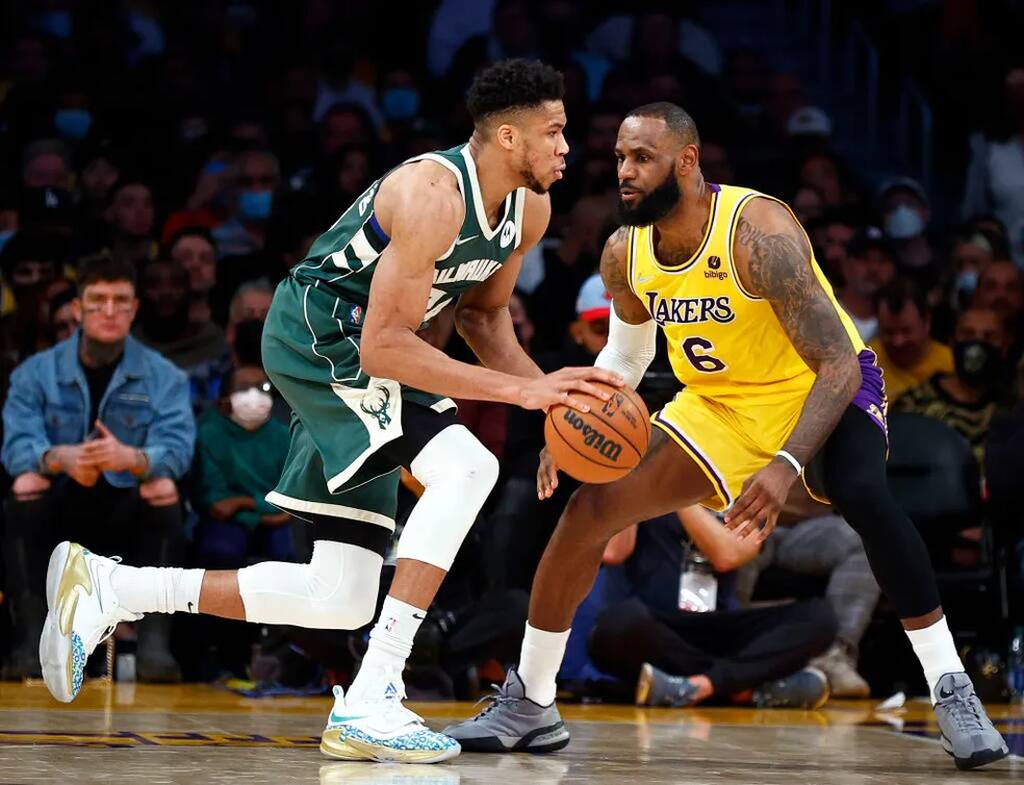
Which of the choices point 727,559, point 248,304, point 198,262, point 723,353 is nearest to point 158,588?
point 723,353

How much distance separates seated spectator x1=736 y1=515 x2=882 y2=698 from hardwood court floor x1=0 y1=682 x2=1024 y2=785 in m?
0.49

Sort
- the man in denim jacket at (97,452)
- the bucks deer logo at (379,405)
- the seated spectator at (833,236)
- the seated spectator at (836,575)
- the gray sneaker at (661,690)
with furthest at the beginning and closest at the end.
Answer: the seated spectator at (833,236)
the seated spectator at (836,575)
the man in denim jacket at (97,452)
the gray sneaker at (661,690)
the bucks deer logo at (379,405)

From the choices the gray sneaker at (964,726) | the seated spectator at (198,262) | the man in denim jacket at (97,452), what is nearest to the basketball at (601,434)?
the gray sneaker at (964,726)

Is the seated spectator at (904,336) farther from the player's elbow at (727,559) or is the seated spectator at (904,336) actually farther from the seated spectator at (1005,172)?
the seated spectator at (1005,172)

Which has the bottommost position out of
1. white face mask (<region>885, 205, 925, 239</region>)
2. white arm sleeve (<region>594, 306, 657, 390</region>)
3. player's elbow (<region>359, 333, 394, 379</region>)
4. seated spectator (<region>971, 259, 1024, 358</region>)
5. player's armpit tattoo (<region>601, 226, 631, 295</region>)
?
player's elbow (<region>359, 333, 394, 379</region>)

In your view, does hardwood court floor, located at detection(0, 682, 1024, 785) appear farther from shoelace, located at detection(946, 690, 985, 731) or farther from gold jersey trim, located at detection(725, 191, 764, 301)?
gold jersey trim, located at detection(725, 191, 764, 301)

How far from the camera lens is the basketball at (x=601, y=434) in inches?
172

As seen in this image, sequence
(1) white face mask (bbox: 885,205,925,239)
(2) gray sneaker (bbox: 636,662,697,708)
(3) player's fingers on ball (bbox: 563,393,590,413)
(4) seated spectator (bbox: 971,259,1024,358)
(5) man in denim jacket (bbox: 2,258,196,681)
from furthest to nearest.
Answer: (1) white face mask (bbox: 885,205,925,239) → (4) seated spectator (bbox: 971,259,1024,358) → (5) man in denim jacket (bbox: 2,258,196,681) → (2) gray sneaker (bbox: 636,662,697,708) → (3) player's fingers on ball (bbox: 563,393,590,413)

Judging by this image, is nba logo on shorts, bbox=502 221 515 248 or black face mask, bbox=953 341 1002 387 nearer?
nba logo on shorts, bbox=502 221 515 248

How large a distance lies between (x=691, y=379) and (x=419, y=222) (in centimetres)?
114

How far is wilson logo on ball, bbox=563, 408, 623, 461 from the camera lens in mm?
4375

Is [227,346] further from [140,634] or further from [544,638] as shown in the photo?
[544,638]

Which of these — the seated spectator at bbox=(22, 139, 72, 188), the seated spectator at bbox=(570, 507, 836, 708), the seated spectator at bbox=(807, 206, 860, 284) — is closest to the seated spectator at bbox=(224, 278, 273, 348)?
Result: the seated spectator at bbox=(22, 139, 72, 188)

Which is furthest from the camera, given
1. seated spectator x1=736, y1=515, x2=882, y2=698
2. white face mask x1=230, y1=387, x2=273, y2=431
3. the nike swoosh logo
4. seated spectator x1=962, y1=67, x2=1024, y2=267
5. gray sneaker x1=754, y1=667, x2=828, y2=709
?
seated spectator x1=962, y1=67, x2=1024, y2=267
